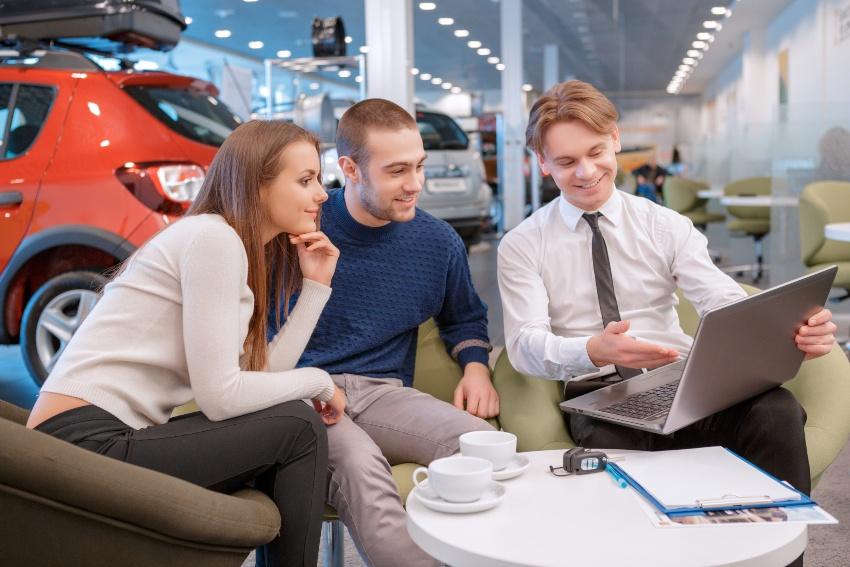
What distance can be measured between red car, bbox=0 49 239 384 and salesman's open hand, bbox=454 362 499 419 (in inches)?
81.7

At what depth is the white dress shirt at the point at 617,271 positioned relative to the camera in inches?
87.5

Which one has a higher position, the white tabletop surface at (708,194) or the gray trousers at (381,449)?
the white tabletop surface at (708,194)

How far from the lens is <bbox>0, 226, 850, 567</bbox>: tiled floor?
2.60 m

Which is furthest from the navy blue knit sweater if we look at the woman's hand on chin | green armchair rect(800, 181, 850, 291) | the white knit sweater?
green armchair rect(800, 181, 850, 291)

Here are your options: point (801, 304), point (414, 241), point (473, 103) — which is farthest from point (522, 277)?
point (473, 103)

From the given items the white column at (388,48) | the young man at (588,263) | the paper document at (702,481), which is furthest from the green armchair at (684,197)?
the paper document at (702,481)

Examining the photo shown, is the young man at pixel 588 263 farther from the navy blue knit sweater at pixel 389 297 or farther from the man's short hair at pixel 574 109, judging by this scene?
the navy blue knit sweater at pixel 389 297

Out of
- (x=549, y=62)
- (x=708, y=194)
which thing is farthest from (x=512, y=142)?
(x=708, y=194)

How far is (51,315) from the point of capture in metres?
4.14

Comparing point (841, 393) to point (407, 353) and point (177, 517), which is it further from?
point (177, 517)

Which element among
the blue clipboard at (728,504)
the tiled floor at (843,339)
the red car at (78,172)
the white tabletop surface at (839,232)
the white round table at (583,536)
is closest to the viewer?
the white round table at (583,536)

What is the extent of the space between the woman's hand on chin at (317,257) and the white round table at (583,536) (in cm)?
69

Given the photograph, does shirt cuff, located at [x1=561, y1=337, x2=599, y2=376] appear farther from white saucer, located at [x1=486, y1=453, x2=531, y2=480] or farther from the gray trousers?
white saucer, located at [x1=486, y1=453, x2=531, y2=480]

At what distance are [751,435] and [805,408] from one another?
1.14ft
